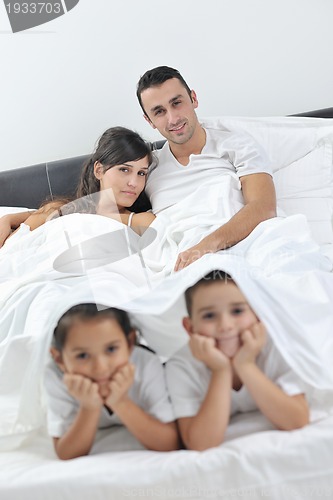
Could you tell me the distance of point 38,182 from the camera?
2.16 meters

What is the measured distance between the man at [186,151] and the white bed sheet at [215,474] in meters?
0.88

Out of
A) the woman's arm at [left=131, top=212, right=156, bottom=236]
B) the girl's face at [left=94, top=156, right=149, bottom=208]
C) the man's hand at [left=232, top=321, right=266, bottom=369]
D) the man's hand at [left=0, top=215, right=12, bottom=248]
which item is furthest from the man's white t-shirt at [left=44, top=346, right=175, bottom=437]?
the man's hand at [left=0, top=215, right=12, bottom=248]

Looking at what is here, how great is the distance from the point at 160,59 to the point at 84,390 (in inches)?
65.7

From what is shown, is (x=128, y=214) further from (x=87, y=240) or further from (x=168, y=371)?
(x=168, y=371)

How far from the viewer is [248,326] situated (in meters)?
0.82

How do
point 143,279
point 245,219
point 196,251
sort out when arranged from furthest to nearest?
point 245,219 → point 196,251 → point 143,279

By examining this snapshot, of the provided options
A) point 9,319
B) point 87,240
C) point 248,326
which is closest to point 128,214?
point 87,240

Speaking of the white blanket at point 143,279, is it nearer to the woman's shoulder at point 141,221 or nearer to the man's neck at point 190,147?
the woman's shoulder at point 141,221

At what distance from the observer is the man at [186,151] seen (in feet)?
5.53

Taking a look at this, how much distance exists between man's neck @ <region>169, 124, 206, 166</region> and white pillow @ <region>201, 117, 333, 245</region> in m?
0.07

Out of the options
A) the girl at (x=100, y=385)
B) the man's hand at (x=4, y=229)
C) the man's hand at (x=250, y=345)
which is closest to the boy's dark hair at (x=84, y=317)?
the girl at (x=100, y=385)

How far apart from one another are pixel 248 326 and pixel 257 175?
2.97ft

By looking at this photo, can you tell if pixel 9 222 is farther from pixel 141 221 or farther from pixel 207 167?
pixel 207 167

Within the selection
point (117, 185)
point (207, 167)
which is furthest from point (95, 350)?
point (207, 167)
